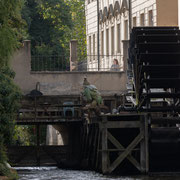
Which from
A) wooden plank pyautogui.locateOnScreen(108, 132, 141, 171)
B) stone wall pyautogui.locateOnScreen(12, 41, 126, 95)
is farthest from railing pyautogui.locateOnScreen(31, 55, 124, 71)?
wooden plank pyautogui.locateOnScreen(108, 132, 141, 171)

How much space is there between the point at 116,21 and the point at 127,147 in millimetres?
25381

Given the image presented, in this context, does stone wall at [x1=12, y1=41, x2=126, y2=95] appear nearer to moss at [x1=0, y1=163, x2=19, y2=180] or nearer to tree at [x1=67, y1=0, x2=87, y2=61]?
moss at [x1=0, y1=163, x2=19, y2=180]

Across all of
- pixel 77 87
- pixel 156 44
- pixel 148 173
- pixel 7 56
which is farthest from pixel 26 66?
pixel 7 56

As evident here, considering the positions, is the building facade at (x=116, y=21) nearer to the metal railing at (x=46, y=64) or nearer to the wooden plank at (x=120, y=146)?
the metal railing at (x=46, y=64)

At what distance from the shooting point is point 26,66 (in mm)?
42875

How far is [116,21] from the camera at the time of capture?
54656 mm

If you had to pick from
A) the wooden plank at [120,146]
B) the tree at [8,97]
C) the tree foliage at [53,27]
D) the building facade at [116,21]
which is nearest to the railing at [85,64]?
the building facade at [116,21]

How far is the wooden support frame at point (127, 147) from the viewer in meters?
29.8

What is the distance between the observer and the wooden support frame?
29.8m

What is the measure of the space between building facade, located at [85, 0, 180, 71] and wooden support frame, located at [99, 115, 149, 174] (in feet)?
42.2

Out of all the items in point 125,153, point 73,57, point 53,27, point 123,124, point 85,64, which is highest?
Result: point 53,27

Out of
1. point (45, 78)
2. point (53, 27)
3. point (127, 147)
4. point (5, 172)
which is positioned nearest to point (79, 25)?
point (53, 27)

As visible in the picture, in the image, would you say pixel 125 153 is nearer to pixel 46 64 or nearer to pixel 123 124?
pixel 123 124

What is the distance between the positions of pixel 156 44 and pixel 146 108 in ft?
8.34
